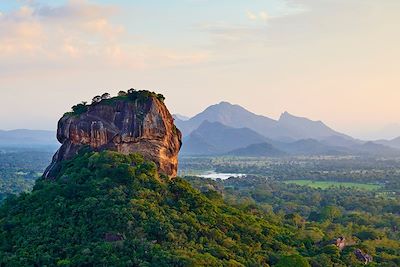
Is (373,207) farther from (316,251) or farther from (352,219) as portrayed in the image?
(316,251)

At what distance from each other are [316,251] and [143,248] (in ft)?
37.0

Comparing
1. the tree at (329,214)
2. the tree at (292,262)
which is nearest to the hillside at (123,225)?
the tree at (292,262)

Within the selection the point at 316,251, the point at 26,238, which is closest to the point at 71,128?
the point at 26,238

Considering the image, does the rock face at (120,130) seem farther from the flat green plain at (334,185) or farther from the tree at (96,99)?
the flat green plain at (334,185)

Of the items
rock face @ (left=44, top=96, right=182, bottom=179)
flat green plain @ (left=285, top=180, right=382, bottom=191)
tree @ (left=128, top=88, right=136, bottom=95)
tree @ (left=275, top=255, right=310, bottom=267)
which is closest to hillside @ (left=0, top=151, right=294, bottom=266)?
tree @ (left=275, top=255, right=310, bottom=267)

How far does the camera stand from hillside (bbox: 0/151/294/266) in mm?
22578

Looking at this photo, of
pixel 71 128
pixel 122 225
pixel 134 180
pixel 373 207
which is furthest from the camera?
pixel 373 207

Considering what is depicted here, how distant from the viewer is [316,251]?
28906 millimetres

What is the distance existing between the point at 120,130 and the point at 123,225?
9469mm

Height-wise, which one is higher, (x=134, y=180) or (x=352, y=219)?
(x=134, y=180)

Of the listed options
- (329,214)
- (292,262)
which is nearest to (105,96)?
(292,262)

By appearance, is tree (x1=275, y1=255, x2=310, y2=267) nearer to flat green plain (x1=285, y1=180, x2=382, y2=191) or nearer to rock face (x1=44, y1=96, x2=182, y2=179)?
rock face (x1=44, y1=96, x2=182, y2=179)

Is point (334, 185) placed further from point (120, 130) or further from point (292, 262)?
point (292, 262)

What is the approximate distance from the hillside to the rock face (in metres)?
1.79
